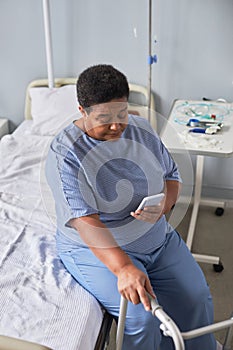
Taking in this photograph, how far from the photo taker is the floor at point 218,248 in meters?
2.37

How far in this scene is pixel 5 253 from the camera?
6.49 feet

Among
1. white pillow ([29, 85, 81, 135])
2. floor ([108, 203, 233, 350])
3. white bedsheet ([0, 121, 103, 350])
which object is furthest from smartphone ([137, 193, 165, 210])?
white pillow ([29, 85, 81, 135])

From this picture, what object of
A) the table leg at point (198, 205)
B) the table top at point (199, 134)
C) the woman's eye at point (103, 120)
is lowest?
the table leg at point (198, 205)

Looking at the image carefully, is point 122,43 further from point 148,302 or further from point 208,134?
point 148,302

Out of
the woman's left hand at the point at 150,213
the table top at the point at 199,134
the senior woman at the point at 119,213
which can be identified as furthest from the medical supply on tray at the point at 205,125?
the woman's left hand at the point at 150,213

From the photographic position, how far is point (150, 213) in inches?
65.0

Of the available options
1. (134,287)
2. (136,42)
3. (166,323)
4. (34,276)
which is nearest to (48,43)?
(136,42)

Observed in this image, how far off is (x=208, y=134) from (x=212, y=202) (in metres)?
0.74

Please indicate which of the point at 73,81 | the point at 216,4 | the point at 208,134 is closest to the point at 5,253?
the point at 208,134

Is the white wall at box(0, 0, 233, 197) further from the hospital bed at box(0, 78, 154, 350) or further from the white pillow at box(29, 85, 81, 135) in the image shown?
the hospital bed at box(0, 78, 154, 350)

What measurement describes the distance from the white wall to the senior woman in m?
1.13

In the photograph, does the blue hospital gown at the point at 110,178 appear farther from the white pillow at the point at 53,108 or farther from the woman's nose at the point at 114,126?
the white pillow at the point at 53,108

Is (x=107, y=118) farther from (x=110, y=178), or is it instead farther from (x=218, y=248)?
(x=218, y=248)

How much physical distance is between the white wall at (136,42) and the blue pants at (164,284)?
125cm
